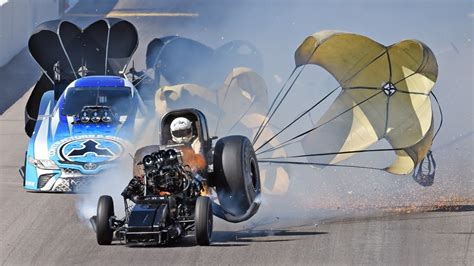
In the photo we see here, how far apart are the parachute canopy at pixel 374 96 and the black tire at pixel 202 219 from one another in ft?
15.3

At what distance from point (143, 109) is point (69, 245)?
5.42 m

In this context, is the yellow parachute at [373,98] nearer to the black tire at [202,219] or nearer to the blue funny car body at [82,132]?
the blue funny car body at [82,132]

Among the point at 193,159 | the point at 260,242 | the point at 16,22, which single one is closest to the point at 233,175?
the point at 193,159

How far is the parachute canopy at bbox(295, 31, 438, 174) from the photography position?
70.9 ft

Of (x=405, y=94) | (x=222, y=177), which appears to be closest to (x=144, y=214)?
(x=222, y=177)

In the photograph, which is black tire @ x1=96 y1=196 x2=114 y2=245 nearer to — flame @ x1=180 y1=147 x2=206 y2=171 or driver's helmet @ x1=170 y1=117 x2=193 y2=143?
flame @ x1=180 y1=147 x2=206 y2=171

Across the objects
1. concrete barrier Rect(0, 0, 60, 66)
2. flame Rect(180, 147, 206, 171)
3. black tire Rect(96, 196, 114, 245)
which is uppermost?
flame Rect(180, 147, 206, 171)

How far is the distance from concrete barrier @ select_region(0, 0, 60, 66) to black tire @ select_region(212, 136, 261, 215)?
15819 millimetres

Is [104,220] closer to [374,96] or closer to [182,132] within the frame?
[182,132]

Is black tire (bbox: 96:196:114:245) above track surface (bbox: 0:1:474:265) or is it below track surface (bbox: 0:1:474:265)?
above

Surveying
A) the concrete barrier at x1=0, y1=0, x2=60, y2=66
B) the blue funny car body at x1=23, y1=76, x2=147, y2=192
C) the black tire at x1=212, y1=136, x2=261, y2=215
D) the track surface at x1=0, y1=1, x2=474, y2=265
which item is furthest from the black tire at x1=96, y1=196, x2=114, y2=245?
the concrete barrier at x1=0, y1=0, x2=60, y2=66

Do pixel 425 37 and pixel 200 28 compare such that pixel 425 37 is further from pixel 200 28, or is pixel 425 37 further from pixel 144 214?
pixel 144 214

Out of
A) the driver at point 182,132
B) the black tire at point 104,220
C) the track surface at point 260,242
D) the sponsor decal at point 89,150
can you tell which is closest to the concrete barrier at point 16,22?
the sponsor decal at point 89,150

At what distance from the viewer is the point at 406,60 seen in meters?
21.8
